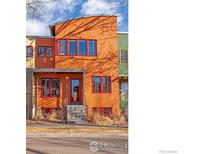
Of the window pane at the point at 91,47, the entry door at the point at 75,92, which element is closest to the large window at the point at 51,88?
the entry door at the point at 75,92

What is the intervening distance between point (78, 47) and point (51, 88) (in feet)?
1.22

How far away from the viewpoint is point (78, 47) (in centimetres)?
276

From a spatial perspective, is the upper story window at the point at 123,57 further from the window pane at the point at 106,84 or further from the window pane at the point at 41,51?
the window pane at the point at 41,51

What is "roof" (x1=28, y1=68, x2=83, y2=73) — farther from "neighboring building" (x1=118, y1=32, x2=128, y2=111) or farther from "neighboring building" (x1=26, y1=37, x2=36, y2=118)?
"neighboring building" (x1=118, y1=32, x2=128, y2=111)

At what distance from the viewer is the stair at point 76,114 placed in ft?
8.95

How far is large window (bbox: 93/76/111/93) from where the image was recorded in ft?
9.02

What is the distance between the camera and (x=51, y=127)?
8.89 ft

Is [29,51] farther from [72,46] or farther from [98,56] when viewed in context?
[98,56]

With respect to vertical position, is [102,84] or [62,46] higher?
[62,46]

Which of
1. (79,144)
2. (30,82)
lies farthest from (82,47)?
(79,144)

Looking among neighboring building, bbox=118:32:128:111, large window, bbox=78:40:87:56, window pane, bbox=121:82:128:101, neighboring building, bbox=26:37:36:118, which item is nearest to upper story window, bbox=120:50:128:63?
neighboring building, bbox=118:32:128:111

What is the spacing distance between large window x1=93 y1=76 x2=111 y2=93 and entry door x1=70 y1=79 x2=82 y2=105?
0.38 feet
